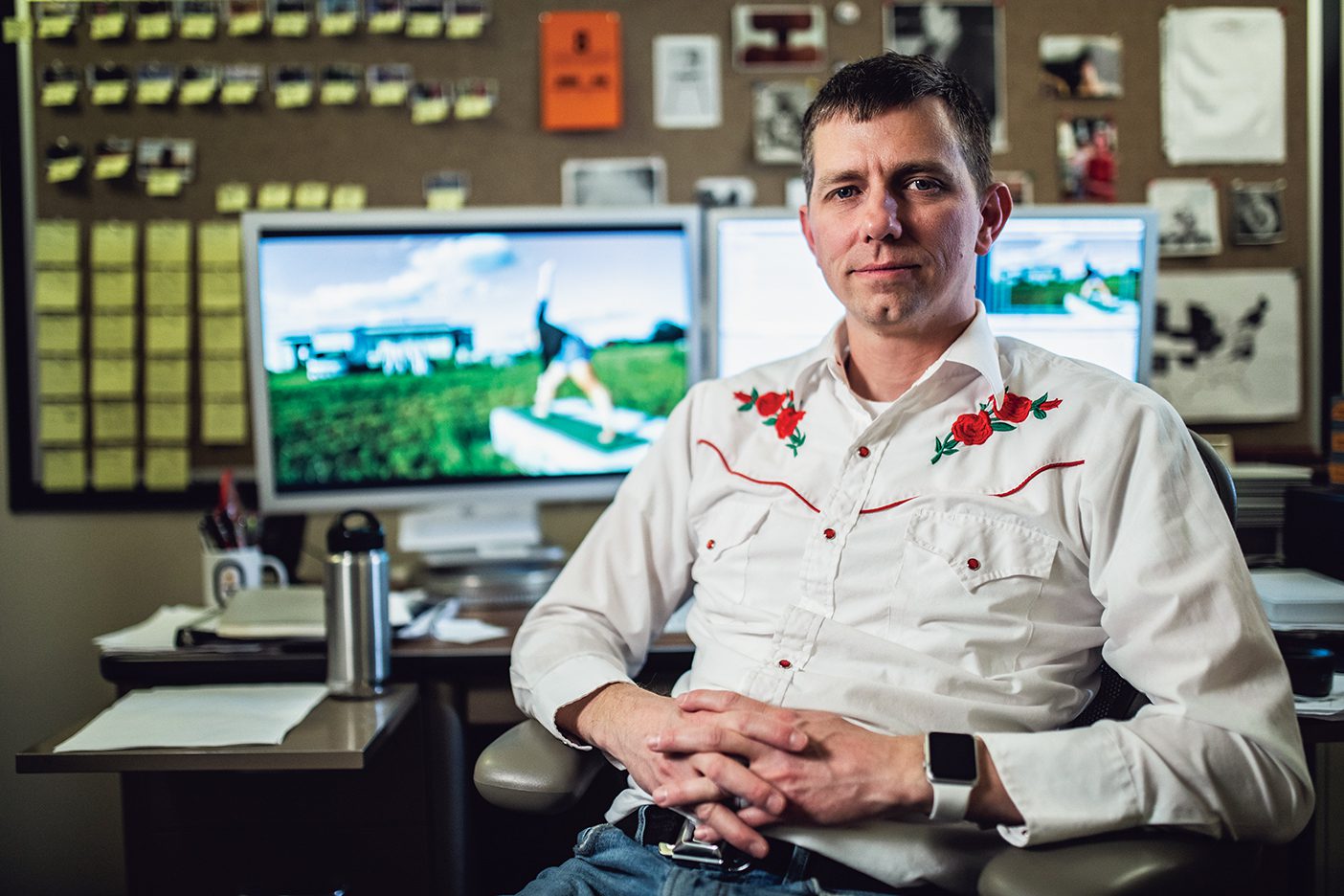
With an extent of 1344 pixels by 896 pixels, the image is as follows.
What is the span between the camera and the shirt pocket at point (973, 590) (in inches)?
41.8

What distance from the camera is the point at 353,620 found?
129 centimetres

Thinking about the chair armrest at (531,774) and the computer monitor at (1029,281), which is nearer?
the chair armrest at (531,774)

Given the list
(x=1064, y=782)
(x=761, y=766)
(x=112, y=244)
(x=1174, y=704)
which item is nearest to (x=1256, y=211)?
(x=1174, y=704)

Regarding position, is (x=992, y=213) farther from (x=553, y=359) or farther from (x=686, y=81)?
(x=686, y=81)

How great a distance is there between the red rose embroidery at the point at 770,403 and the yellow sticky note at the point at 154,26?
1390 mm

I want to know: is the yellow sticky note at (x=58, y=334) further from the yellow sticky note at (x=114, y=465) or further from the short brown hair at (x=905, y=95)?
the short brown hair at (x=905, y=95)

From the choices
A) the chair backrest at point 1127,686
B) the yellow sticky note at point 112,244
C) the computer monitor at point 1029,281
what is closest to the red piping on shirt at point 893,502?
the chair backrest at point 1127,686

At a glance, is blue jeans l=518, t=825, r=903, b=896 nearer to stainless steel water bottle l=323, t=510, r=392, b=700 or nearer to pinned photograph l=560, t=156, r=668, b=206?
stainless steel water bottle l=323, t=510, r=392, b=700

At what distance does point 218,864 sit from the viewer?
4.58ft

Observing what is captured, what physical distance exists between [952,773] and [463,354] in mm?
1026

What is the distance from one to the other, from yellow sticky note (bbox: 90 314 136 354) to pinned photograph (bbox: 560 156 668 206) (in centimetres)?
84

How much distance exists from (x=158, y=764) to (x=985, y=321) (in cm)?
103

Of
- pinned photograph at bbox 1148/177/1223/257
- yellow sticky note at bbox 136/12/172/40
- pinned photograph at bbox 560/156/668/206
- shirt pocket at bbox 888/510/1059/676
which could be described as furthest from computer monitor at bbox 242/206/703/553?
pinned photograph at bbox 1148/177/1223/257

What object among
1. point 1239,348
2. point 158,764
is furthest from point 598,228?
point 1239,348
